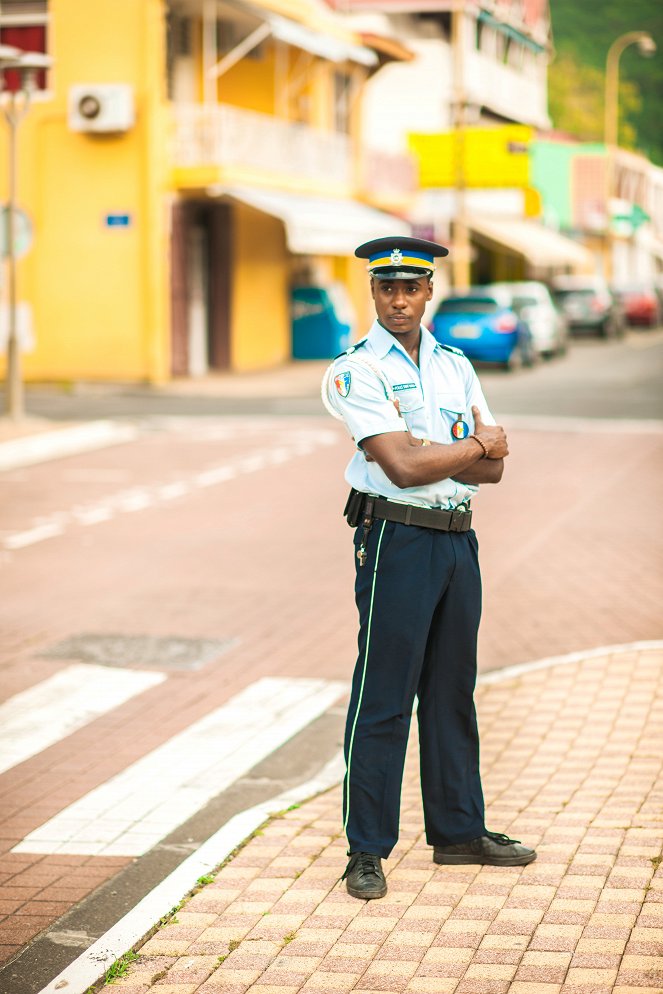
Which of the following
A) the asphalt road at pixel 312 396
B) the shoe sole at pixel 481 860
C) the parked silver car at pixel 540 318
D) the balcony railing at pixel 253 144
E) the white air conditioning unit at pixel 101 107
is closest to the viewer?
the shoe sole at pixel 481 860

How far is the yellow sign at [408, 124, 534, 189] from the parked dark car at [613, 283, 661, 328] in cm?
1202

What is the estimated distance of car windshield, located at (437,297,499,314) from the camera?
30.7 metres

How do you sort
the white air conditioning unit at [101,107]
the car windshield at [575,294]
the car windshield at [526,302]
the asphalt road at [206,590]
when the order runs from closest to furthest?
1. the asphalt road at [206,590]
2. the white air conditioning unit at [101,107]
3. the car windshield at [526,302]
4. the car windshield at [575,294]

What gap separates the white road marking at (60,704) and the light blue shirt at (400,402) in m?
2.56

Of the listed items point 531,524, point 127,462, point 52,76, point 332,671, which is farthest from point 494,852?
point 52,76

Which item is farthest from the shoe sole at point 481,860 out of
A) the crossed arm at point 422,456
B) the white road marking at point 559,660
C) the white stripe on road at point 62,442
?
the white stripe on road at point 62,442

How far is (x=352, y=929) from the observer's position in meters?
4.40

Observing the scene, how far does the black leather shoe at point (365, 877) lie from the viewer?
15.2ft

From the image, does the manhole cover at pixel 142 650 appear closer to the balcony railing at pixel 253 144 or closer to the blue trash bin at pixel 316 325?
the balcony railing at pixel 253 144

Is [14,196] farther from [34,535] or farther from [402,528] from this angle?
[402,528]

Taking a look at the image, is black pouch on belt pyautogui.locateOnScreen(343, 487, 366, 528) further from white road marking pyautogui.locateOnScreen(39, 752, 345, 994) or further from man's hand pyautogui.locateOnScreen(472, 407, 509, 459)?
white road marking pyautogui.locateOnScreen(39, 752, 345, 994)

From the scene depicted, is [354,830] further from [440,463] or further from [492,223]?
[492,223]

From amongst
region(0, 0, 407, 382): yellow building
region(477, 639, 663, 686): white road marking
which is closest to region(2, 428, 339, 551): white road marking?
region(477, 639, 663, 686): white road marking

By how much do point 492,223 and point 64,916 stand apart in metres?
48.9
